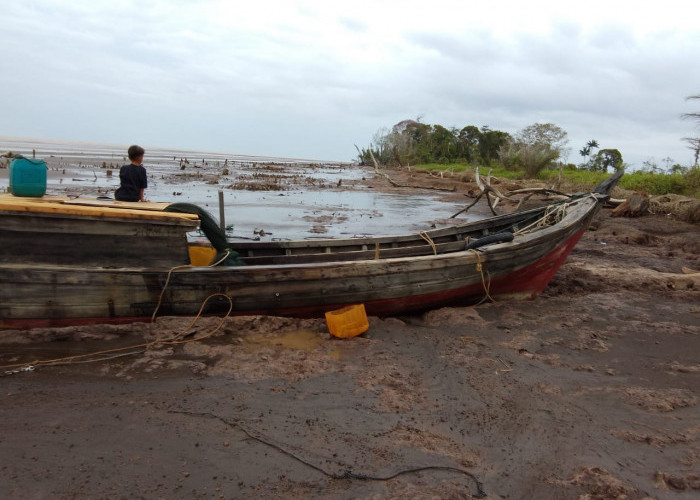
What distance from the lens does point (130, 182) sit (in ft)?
19.2

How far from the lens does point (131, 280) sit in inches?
178

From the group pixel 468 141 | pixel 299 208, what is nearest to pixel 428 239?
pixel 299 208

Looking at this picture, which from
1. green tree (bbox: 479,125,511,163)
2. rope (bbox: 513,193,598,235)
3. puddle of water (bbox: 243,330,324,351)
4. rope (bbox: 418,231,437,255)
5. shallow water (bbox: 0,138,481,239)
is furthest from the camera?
green tree (bbox: 479,125,511,163)

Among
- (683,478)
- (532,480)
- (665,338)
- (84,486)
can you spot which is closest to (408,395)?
(532,480)

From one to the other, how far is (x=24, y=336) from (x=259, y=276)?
223 centimetres

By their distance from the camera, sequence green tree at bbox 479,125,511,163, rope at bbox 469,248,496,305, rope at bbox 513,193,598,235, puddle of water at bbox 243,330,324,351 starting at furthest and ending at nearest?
green tree at bbox 479,125,511,163, rope at bbox 513,193,598,235, rope at bbox 469,248,496,305, puddle of water at bbox 243,330,324,351

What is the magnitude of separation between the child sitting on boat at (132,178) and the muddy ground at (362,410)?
2068 millimetres

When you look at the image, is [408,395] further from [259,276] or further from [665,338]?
[665,338]

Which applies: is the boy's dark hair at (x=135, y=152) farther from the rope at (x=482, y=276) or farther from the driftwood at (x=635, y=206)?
the driftwood at (x=635, y=206)

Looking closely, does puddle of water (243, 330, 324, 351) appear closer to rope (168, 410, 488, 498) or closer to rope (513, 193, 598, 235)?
rope (168, 410, 488, 498)

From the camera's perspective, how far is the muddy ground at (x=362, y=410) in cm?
269

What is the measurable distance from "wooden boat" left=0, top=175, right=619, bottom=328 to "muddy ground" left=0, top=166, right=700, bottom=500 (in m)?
0.21

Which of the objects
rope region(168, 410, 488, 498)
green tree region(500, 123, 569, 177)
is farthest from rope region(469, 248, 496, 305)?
green tree region(500, 123, 569, 177)

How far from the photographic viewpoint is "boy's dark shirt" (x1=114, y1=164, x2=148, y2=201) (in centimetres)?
579
